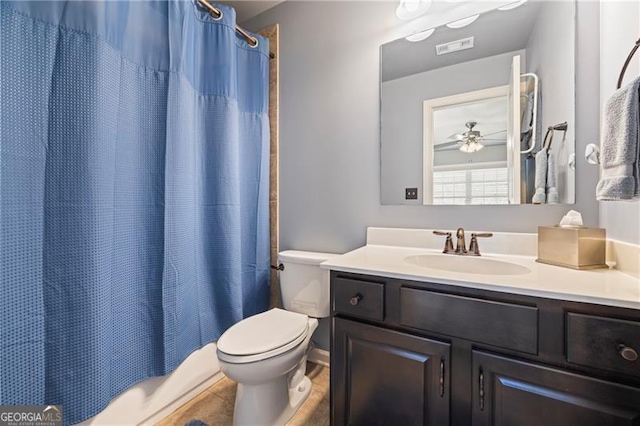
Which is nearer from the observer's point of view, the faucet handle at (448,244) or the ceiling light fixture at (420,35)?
the faucet handle at (448,244)

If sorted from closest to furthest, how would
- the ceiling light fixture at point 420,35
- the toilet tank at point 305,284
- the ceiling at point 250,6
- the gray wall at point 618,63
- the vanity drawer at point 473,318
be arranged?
the vanity drawer at point 473,318 < the gray wall at point 618,63 < the ceiling light fixture at point 420,35 < the toilet tank at point 305,284 < the ceiling at point 250,6

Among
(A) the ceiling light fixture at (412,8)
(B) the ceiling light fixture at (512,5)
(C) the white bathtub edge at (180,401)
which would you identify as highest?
(A) the ceiling light fixture at (412,8)

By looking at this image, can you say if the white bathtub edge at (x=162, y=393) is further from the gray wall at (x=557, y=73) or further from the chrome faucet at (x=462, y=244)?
the gray wall at (x=557, y=73)

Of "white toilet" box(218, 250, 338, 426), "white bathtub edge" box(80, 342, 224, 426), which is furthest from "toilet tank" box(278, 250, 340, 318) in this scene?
"white bathtub edge" box(80, 342, 224, 426)

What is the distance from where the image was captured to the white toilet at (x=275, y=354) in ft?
3.68

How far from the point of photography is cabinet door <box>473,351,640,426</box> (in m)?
0.69

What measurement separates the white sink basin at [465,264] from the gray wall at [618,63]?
13.8 inches

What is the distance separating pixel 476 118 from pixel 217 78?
1.40 metres

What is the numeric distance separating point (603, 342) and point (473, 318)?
0.29m

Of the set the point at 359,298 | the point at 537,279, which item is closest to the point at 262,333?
the point at 359,298

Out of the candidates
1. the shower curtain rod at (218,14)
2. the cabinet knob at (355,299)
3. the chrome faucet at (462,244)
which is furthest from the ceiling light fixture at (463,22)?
the cabinet knob at (355,299)

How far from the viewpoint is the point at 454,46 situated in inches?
54.3

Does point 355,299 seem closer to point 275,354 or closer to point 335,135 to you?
point 275,354

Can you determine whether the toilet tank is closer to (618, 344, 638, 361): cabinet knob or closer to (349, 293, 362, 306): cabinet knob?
(349, 293, 362, 306): cabinet knob
